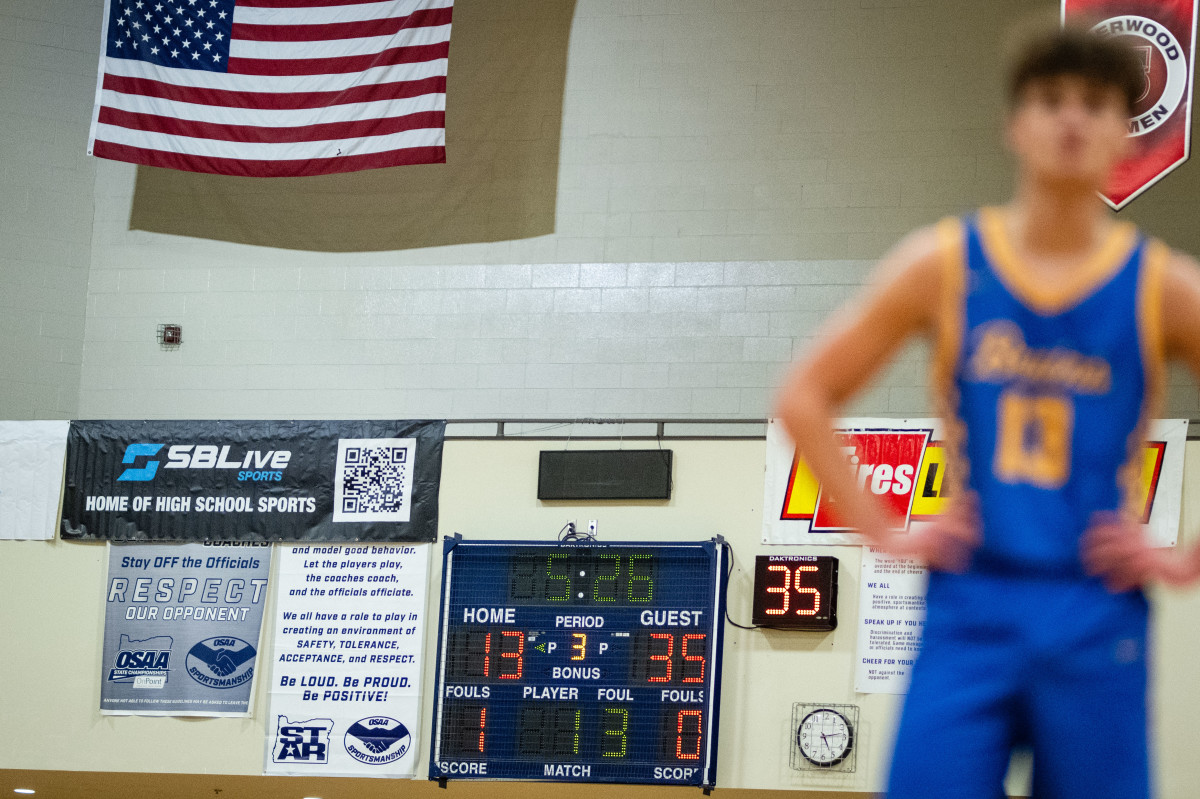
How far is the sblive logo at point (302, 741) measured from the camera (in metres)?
8.95

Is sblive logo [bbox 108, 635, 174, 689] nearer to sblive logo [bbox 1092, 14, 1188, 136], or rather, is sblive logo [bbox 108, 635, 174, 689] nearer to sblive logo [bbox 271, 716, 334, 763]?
sblive logo [bbox 271, 716, 334, 763]

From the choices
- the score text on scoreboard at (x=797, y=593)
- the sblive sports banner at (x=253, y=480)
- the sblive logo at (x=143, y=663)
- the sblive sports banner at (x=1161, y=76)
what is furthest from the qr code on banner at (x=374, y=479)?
the sblive sports banner at (x=1161, y=76)

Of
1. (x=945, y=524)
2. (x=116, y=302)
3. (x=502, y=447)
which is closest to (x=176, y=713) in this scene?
(x=502, y=447)

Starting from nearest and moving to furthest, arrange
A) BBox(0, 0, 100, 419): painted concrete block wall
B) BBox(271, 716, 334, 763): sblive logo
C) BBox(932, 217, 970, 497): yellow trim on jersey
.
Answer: BBox(932, 217, 970, 497): yellow trim on jersey
BBox(271, 716, 334, 763): sblive logo
BBox(0, 0, 100, 419): painted concrete block wall

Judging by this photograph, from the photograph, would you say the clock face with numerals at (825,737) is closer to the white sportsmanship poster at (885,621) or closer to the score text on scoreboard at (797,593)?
the white sportsmanship poster at (885,621)

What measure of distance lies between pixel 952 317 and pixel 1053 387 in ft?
0.46

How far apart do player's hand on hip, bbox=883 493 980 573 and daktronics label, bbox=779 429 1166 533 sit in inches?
264

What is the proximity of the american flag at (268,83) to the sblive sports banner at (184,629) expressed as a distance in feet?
9.73

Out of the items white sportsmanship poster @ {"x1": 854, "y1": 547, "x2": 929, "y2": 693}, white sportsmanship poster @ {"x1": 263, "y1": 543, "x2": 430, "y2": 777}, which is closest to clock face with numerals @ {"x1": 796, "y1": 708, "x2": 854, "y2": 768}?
white sportsmanship poster @ {"x1": 854, "y1": 547, "x2": 929, "y2": 693}

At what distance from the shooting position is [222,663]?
30.1 ft

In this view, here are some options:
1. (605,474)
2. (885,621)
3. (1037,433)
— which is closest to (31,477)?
(605,474)

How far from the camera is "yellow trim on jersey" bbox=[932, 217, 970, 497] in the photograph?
5.51ft

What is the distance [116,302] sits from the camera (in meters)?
11.2

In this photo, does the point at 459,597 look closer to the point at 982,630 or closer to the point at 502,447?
the point at 502,447
